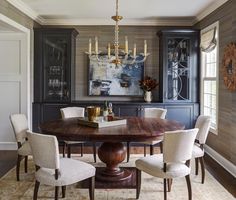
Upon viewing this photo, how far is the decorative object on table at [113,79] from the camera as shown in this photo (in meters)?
6.48

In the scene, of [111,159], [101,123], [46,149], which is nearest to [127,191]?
[111,159]

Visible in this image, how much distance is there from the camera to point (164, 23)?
252 inches

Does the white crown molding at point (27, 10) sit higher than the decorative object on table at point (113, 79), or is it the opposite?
the white crown molding at point (27, 10)

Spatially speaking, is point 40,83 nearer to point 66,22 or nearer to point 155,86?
point 66,22

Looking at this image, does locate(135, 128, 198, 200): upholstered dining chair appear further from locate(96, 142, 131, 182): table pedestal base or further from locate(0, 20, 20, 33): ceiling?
locate(0, 20, 20, 33): ceiling

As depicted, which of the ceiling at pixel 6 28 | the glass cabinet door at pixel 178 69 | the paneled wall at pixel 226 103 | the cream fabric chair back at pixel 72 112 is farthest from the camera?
the glass cabinet door at pixel 178 69

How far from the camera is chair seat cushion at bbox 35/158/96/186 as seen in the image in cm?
290

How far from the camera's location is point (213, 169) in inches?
179

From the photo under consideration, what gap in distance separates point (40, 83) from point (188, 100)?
2855 mm

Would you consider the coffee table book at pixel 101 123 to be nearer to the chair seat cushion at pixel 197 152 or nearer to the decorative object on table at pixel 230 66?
the chair seat cushion at pixel 197 152

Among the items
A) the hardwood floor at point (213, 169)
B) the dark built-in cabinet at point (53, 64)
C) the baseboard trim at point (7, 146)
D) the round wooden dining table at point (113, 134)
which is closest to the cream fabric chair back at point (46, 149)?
the round wooden dining table at point (113, 134)

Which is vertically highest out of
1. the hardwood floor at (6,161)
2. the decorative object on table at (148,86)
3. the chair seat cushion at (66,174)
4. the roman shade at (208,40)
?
the roman shade at (208,40)

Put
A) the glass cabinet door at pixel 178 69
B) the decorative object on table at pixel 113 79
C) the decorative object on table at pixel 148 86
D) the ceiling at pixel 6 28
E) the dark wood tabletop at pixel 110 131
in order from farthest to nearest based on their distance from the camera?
the decorative object on table at pixel 113 79, the decorative object on table at pixel 148 86, the glass cabinet door at pixel 178 69, the ceiling at pixel 6 28, the dark wood tabletop at pixel 110 131

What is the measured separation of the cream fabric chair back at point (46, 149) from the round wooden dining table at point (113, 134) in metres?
0.36
